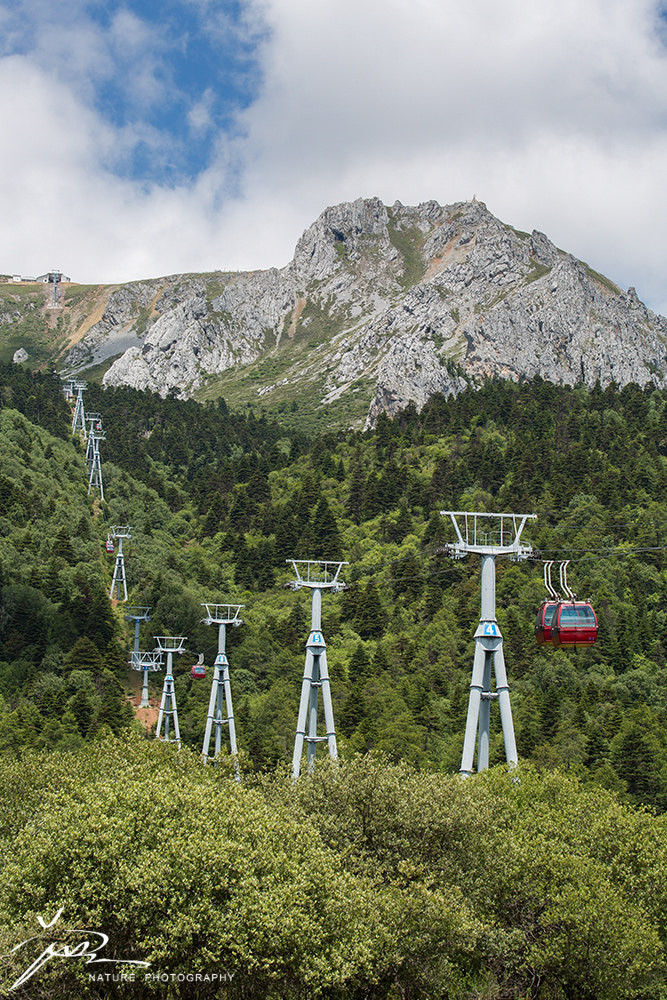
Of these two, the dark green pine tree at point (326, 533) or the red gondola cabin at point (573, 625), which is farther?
the dark green pine tree at point (326, 533)

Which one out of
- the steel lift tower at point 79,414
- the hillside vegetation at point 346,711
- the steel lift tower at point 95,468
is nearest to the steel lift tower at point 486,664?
the hillside vegetation at point 346,711

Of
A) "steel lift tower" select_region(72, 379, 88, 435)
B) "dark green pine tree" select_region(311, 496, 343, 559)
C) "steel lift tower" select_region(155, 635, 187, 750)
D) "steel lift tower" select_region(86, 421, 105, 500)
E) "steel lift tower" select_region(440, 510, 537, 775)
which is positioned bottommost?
"steel lift tower" select_region(155, 635, 187, 750)

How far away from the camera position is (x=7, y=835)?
125 ft

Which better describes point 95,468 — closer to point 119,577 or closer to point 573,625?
point 119,577

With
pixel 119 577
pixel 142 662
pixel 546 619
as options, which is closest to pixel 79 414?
pixel 119 577

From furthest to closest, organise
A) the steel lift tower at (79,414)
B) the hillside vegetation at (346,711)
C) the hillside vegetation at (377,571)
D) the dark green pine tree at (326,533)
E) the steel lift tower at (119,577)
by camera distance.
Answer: the steel lift tower at (79,414), the dark green pine tree at (326,533), the steel lift tower at (119,577), the hillside vegetation at (377,571), the hillside vegetation at (346,711)

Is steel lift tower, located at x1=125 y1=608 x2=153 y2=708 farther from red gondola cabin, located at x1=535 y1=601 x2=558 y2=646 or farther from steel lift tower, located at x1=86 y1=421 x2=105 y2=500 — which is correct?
red gondola cabin, located at x1=535 y1=601 x2=558 y2=646

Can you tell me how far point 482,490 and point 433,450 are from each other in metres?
16.4

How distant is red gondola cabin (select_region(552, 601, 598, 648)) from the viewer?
124 feet

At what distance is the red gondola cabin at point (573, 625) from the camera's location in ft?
124

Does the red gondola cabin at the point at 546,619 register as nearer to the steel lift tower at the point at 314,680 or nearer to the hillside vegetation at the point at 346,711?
the hillside vegetation at the point at 346,711

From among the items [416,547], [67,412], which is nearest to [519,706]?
[416,547]

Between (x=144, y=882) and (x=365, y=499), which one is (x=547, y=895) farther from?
(x=365, y=499)

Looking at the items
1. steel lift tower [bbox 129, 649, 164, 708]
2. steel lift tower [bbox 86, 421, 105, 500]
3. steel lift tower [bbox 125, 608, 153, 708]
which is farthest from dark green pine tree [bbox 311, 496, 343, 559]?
steel lift tower [bbox 129, 649, 164, 708]
